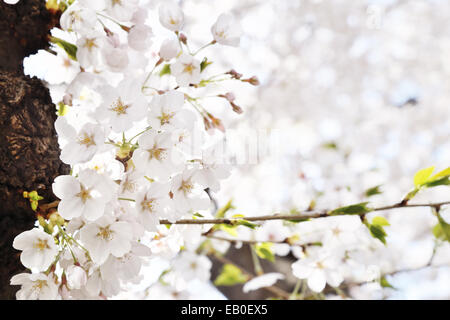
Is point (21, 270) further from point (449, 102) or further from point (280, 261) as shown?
point (449, 102)

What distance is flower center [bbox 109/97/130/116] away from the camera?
0.64 meters

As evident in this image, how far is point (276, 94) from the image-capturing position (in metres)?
3.93

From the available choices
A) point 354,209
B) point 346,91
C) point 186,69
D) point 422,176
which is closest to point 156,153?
point 186,69

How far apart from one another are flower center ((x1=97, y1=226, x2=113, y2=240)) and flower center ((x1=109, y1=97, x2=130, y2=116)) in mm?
185

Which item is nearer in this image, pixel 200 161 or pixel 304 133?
pixel 200 161

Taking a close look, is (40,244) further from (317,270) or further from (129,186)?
(317,270)

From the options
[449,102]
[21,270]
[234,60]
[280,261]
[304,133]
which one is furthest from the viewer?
[449,102]

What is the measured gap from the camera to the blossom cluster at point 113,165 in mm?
637

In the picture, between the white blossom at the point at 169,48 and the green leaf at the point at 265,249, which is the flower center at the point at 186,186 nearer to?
the white blossom at the point at 169,48

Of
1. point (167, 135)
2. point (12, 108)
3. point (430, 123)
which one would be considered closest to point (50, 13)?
point (12, 108)

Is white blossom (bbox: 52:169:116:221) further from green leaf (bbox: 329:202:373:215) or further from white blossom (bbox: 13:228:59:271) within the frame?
green leaf (bbox: 329:202:373:215)

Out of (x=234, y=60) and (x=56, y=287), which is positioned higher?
(x=234, y=60)

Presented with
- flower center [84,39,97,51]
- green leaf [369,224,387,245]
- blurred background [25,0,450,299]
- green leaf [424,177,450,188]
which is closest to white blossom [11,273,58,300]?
flower center [84,39,97,51]

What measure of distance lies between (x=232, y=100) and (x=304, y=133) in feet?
11.4
